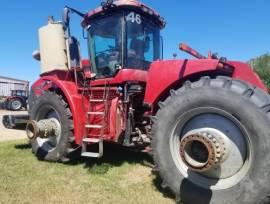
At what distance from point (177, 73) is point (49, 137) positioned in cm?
322

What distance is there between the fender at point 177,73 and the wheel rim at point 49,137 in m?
2.43

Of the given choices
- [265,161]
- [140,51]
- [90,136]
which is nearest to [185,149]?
[265,161]

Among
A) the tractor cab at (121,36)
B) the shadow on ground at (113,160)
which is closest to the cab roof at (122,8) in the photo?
the tractor cab at (121,36)

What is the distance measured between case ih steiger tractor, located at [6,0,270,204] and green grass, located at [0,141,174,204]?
12.6 inches

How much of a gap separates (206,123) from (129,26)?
2672mm

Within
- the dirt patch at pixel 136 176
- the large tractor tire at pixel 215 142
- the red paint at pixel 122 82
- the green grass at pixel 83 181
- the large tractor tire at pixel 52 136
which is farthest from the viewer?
the large tractor tire at pixel 52 136

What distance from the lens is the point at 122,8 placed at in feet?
19.4

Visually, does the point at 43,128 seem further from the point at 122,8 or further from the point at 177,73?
the point at 177,73

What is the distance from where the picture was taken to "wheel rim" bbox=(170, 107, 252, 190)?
12.3 ft

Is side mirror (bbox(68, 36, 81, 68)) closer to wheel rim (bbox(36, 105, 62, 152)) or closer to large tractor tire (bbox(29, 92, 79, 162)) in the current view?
large tractor tire (bbox(29, 92, 79, 162))

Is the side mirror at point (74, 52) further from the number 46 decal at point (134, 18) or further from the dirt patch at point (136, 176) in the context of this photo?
the dirt patch at point (136, 176)

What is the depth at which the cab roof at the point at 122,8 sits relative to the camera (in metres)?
5.89

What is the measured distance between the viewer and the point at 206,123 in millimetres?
4055

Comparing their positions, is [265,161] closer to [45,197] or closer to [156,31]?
[45,197]
